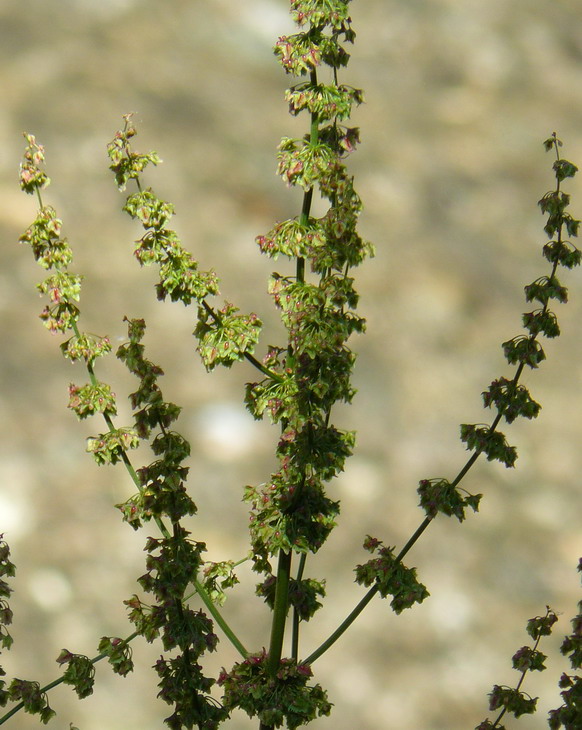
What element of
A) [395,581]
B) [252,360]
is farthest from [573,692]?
[252,360]

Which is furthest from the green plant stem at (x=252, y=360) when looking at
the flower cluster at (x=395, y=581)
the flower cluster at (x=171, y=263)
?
the flower cluster at (x=395, y=581)

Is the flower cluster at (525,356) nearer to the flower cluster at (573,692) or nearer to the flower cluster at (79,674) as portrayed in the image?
the flower cluster at (573,692)

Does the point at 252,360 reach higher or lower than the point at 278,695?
higher

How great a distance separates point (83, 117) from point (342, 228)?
0.55 metres

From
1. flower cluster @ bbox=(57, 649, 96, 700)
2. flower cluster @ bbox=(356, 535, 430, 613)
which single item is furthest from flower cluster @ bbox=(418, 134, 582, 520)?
flower cluster @ bbox=(57, 649, 96, 700)

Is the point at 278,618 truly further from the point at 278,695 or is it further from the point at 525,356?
the point at 525,356

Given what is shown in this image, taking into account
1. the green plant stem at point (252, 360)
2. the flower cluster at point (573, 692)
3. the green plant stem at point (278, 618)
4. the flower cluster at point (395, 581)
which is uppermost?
the green plant stem at point (252, 360)

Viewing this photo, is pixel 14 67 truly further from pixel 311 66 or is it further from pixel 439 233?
pixel 311 66

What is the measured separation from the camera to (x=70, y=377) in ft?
3.16

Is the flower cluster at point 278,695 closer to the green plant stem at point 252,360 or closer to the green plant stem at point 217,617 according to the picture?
the green plant stem at point 217,617

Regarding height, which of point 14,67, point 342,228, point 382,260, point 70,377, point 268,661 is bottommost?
point 268,661

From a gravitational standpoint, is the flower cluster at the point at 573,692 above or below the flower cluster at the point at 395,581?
below

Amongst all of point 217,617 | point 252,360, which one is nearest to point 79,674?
point 217,617

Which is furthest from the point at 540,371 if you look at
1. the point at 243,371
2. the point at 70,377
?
the point at 70,377
